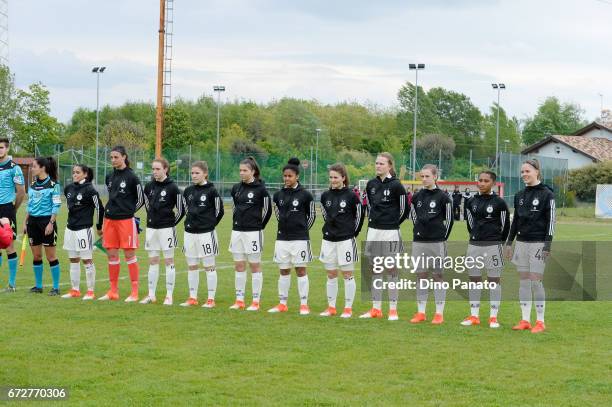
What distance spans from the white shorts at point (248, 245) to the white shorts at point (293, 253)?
0.32 m

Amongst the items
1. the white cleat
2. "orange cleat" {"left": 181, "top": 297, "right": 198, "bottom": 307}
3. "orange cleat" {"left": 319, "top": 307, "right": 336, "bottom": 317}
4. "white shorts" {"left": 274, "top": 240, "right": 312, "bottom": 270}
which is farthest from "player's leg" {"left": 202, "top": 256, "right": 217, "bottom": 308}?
"orange cleat" {"left": 319, "top": 307, "right": 336, "bottom": 317}

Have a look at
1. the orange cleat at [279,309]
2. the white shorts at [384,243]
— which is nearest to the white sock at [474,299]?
the white shorts at [384,243]

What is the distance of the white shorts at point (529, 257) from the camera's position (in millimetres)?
10164

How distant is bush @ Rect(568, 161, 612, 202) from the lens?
195 ft

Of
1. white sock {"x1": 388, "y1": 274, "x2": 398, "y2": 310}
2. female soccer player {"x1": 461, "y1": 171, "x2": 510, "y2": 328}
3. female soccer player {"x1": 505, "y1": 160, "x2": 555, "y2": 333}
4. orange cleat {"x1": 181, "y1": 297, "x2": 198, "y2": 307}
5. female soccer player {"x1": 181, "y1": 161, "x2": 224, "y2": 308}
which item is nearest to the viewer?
female soccer player {"x1": 505, "y1": 160, "x2": 555, "y2": 333}

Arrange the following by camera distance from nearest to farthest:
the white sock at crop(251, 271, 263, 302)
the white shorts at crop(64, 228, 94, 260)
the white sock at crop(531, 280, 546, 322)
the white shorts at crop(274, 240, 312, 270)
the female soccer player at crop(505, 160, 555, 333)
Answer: the female soccer player at crop(505, 160, 555, 333)
the white sock at crop(531, 280, 546, 322)
the white shorts at crop(274, 240, 312, 270)
the white sock at crop(251, 271, 263, 302)
the white shorts at crop(64, 228, 94, 260)

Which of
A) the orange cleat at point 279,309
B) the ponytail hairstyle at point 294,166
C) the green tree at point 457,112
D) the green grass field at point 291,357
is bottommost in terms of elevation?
the green grass field at point 291,357

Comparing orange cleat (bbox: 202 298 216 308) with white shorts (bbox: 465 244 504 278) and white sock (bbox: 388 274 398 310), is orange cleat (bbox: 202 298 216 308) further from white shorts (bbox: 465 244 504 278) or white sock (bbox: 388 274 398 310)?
white shorts (bbox: 465 244 504 278)

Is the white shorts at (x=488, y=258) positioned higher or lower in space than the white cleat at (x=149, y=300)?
higher

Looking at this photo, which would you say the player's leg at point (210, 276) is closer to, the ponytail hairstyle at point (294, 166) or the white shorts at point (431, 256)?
the ponytail hairstyle at point (294, 166)

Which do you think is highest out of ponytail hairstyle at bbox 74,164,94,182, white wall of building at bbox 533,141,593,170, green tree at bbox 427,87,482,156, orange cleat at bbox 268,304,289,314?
green tree at bbox 427,87,482,156

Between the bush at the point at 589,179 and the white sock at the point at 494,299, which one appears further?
the bush at the point at 589,179

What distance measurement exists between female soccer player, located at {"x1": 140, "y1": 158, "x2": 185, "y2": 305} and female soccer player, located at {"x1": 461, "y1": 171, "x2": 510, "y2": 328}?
13.6 feet

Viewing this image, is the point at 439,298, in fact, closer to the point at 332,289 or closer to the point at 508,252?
the point at 508,252
